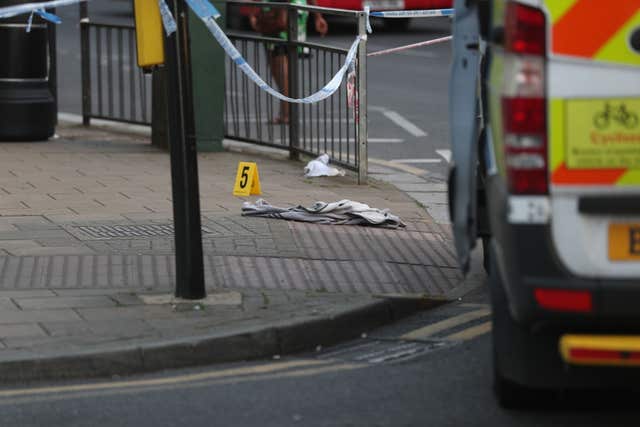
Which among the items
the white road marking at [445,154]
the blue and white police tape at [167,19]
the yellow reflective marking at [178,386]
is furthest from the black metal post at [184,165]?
the white road marking at [445,154]

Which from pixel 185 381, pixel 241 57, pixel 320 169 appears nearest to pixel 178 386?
pixel 185 381

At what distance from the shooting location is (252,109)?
13.5 meters

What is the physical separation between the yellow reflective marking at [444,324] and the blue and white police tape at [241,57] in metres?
1.82

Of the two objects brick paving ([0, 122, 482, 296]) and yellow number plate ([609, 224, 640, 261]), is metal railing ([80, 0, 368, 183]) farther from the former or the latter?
yellow number plate ([609, 224, 640, 261])

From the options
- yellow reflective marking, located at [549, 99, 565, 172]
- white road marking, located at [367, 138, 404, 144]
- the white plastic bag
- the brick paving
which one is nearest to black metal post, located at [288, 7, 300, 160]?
the brick paving

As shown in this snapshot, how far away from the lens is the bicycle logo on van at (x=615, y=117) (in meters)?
4.72

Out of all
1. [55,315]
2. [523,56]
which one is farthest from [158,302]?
[523,56]

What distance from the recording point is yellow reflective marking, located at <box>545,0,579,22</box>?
4.72 m

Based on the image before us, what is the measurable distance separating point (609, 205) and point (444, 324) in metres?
2.70

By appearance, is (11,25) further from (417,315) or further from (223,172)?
(417,315)

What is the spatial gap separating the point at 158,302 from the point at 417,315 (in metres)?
1.32

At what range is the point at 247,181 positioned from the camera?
421 inches

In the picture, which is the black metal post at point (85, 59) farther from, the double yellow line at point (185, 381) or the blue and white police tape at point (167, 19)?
the double yellow line at point (185, 381)

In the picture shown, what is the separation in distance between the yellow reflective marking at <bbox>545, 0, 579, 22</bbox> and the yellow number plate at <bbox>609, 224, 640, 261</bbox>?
69cm
